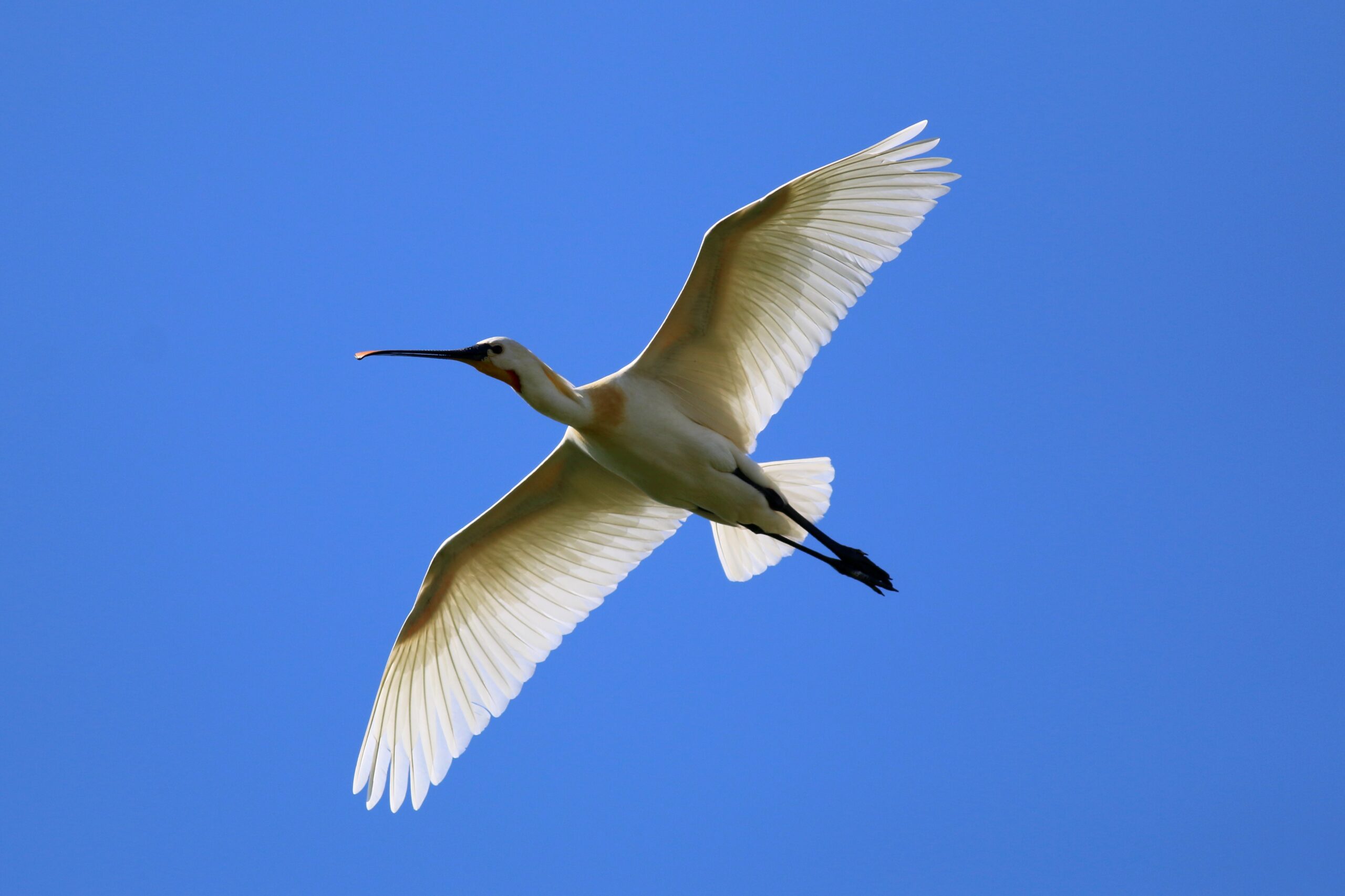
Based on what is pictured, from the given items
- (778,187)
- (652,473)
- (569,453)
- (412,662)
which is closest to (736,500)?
(652,473)

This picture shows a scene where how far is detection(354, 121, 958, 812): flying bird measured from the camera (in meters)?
8.01

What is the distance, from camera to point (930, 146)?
7895mm

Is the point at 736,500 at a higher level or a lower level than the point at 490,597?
lower

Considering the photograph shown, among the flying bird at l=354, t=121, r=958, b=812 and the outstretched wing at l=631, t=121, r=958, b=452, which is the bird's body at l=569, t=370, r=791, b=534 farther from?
the outstretched wing at l=631, t=121, r=958, b=452

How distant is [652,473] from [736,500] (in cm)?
53

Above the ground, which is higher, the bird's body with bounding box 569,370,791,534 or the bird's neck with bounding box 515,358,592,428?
the bird's neck with bounding box 515,358,592,428

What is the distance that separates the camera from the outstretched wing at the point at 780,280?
314 inches

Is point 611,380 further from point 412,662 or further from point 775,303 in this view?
point 412,662

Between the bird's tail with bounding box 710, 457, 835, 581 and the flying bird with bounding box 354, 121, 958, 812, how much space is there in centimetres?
1

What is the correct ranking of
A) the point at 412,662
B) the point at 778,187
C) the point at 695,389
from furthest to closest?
1. the point at 412,662
2. the point at 695,389
3. the point at 778,187

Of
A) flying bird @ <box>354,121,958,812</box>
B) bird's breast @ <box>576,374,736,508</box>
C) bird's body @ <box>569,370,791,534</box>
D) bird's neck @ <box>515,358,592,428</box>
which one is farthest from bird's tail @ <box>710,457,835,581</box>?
bird's neck @ <box>515,358,592,428</box>

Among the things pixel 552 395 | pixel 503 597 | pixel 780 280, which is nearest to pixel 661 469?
pixel 552 395

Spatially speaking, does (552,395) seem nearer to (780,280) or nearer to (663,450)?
(663,450)

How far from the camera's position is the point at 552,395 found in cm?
784
